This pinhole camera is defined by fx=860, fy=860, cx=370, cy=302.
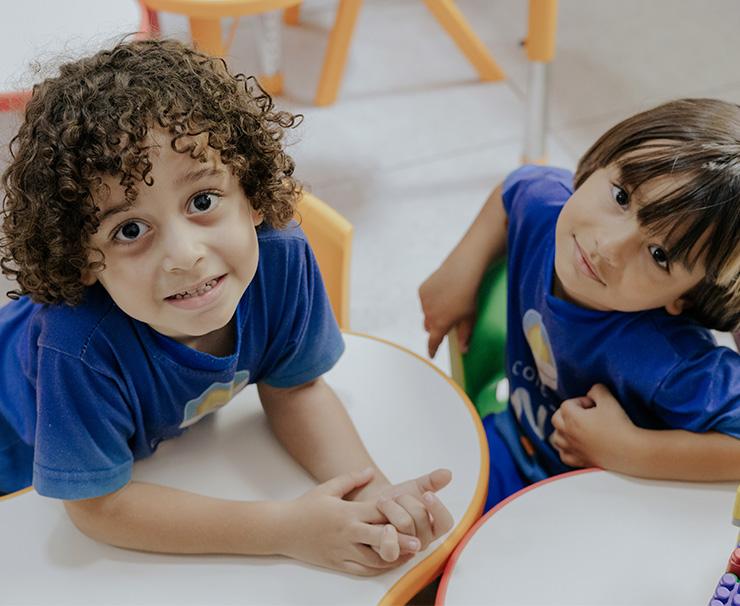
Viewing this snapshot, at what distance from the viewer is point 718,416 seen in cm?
81

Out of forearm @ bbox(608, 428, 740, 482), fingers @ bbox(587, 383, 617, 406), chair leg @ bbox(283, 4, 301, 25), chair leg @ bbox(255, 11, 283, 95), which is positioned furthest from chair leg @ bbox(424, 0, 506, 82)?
forearm @ bbox(608, 428, 740, 482)

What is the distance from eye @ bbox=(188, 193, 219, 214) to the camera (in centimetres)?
68

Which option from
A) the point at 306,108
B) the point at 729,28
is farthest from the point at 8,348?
the point at 729,28

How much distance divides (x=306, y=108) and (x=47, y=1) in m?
1.06

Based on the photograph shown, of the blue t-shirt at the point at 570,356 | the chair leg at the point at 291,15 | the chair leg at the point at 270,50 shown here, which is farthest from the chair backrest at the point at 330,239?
the chair leg at the point at 291,15

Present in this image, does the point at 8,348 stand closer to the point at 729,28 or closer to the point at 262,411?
the point at 262,411

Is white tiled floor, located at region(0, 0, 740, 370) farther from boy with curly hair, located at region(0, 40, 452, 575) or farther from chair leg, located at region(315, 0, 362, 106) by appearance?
boy with curly hair, located at region(0, 40, 452, 575)

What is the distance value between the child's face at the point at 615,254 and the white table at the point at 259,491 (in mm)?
178

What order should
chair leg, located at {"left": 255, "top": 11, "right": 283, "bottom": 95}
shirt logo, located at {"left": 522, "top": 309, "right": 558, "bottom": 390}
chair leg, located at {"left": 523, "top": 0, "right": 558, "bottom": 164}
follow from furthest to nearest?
1. chair leg, located at {"left": 255, "top": 11, "right": 283, "bottom": 95}
2. chair leg, located at {"left": 523, "top": 0, "right": 558, "bottom": 164}
3. shirt logo, located at {"left": 522, "top": 309, "right": 558, "bottom": 390}

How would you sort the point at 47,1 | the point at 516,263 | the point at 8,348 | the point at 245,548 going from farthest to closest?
1. the point at 47,1
2. the point at 516,263
3. the point at 8,348
4. the point at 245,548

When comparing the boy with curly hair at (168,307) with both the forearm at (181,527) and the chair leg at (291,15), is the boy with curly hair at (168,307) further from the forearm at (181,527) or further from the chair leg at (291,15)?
the chair leg at (291,15)

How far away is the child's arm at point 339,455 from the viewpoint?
0.74 metres

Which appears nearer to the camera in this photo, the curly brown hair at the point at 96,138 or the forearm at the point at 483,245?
the curly brown hair at the point at 96,138

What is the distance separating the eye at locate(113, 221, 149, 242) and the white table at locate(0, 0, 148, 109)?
57cm
